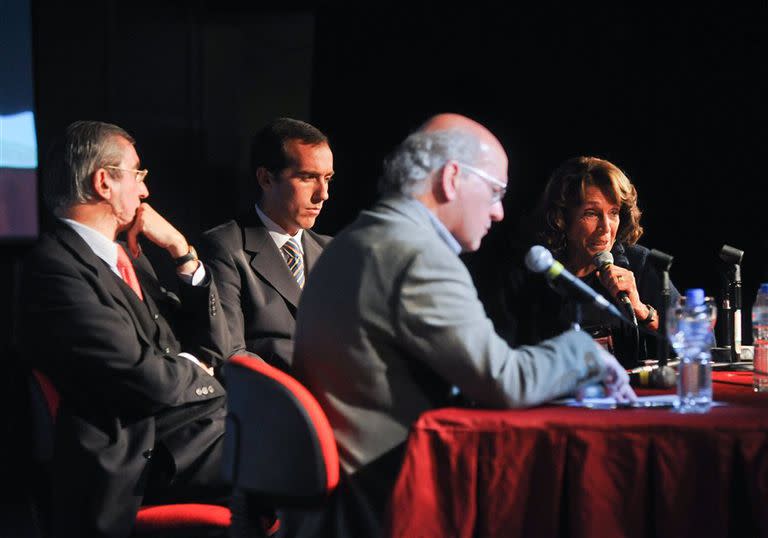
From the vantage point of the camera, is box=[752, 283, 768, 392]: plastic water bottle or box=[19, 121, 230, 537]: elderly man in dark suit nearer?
box=[752, 283, 768, 392]: plastic water bottle

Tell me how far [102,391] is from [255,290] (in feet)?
2.92

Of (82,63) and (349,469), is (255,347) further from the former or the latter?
(82,63)

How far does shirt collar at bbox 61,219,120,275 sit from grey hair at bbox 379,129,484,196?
1.10 m

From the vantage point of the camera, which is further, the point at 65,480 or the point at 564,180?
the point at 564,180

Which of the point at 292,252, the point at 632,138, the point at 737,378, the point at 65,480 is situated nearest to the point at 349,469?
the point at 65,480

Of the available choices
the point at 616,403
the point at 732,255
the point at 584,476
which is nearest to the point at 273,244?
the point at 732,255

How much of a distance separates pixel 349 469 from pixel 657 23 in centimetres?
352

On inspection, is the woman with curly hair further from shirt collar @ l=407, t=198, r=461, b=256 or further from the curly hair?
shirt collar @ l=407, t=198, r=461, b=256

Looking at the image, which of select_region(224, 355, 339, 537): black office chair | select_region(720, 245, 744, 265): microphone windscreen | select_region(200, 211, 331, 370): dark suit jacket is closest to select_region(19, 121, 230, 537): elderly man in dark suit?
select_region(200, 211, 331, 370): dark suit jacket

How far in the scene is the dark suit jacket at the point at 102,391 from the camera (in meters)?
2.34

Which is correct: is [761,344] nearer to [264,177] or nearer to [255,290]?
[255,290]

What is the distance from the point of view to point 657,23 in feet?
15.1

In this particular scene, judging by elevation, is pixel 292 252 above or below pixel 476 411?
above

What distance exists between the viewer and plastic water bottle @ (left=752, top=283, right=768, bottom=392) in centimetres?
221
